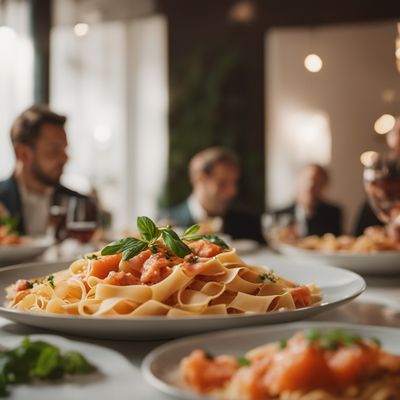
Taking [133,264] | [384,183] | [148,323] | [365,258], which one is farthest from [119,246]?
[384,183]

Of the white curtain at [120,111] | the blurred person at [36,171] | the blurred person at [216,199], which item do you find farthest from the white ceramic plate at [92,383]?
the white curtain at [120,111]

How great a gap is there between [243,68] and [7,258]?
655 cm

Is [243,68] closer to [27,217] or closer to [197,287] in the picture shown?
[27,217]

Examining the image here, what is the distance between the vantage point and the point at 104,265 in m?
1.33

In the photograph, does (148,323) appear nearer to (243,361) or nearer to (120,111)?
(243,361)

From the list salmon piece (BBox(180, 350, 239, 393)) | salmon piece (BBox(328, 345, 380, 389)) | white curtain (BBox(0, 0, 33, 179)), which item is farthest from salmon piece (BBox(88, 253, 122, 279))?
white curtain (BBox(0, 0, 33, 179))

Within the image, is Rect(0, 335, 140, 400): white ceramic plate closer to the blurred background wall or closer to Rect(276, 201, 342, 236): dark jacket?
Rect(276, 201, 342, 236): dark jacket

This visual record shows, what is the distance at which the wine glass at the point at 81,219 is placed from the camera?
2520mm

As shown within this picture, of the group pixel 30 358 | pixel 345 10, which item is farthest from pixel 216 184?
pixel 30 358

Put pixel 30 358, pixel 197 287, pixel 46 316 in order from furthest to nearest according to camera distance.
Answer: pixel 197 287 < pixel 46 316 < pixel 30 358

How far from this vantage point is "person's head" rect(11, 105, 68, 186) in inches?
188

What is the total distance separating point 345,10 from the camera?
8297 millimetres

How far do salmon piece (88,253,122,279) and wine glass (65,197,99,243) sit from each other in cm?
119

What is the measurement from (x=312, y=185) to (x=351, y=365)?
7272mm
